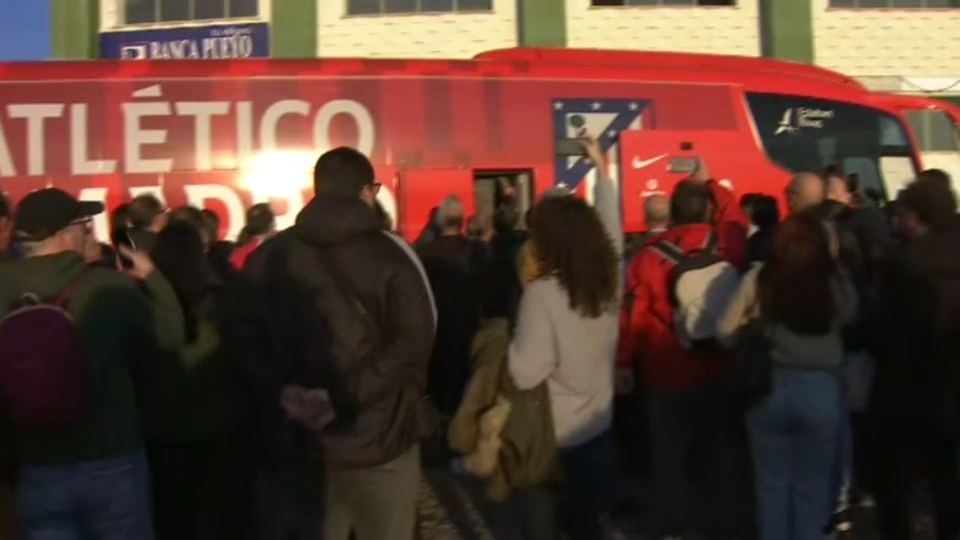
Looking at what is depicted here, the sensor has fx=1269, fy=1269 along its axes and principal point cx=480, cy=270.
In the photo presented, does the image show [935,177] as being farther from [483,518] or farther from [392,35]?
[392,35]

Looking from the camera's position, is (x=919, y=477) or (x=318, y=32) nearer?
(x=919, y=477)

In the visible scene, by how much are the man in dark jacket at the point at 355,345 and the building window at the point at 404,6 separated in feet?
59.1

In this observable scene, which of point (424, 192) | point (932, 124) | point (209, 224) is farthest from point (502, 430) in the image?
point (932, 124)

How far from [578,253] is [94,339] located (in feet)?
6.25

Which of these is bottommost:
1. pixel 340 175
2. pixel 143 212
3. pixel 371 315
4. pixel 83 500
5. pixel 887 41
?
pixel 83 500

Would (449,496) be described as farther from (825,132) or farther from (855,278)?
(825,132)

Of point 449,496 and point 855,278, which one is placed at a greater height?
point 855,278

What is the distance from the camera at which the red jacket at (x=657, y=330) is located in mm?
6055

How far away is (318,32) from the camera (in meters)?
21.5

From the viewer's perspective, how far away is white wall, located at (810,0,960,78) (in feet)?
72.4

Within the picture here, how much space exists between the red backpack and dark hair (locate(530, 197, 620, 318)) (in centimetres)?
192

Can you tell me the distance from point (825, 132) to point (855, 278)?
6.21 m

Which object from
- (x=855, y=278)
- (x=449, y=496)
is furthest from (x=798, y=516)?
(x=449, y=496)

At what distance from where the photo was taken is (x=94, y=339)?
386 cm
